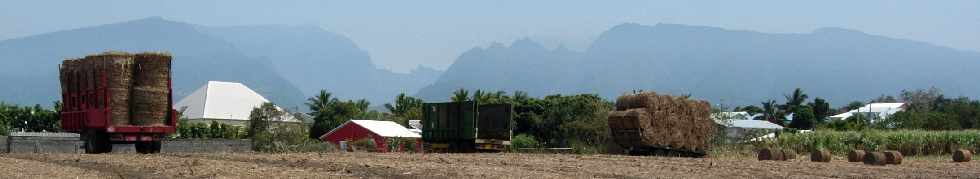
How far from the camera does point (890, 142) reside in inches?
1735

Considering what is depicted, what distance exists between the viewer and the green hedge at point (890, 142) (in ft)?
143

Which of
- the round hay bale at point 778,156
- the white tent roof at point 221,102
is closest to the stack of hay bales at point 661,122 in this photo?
the round hay bale at point 778,156

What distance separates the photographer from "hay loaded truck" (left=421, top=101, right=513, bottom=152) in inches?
1335

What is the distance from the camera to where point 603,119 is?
190 feet

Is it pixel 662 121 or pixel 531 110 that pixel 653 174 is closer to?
pixel 662 121

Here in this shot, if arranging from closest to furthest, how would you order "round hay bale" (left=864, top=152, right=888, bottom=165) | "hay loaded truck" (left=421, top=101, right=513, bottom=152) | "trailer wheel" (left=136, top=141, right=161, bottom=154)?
1. "round hay bale" (left=864, top=152, right=888, bottom=165)
2. "trailer wheel" (left=136, top=141, right=161, bottom=154)
3. "hay loaded truck" (left=421, top=101, right=513, bottom=152)

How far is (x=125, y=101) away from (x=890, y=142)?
2872 cm

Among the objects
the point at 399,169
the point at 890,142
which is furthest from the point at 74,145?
the point at 890,142

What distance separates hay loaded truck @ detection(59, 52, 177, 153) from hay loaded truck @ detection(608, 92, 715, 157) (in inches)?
487

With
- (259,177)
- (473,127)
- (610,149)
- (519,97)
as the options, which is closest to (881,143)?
(610,149)

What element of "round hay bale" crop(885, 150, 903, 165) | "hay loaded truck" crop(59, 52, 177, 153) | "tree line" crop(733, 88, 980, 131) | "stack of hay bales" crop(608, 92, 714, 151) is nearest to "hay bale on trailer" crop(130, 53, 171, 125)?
"hay loaded truck" crop(59, 52, 177, 153)

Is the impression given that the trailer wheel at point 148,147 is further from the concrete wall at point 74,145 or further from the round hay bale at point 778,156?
the round hay bale at point 778,156

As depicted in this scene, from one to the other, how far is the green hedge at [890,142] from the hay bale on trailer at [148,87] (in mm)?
23952

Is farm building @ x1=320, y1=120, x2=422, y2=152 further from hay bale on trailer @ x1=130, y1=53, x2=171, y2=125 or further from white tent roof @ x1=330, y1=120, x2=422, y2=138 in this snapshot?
hay bale on trailer @ x1=130, y1=53, x2=171, y2=125
